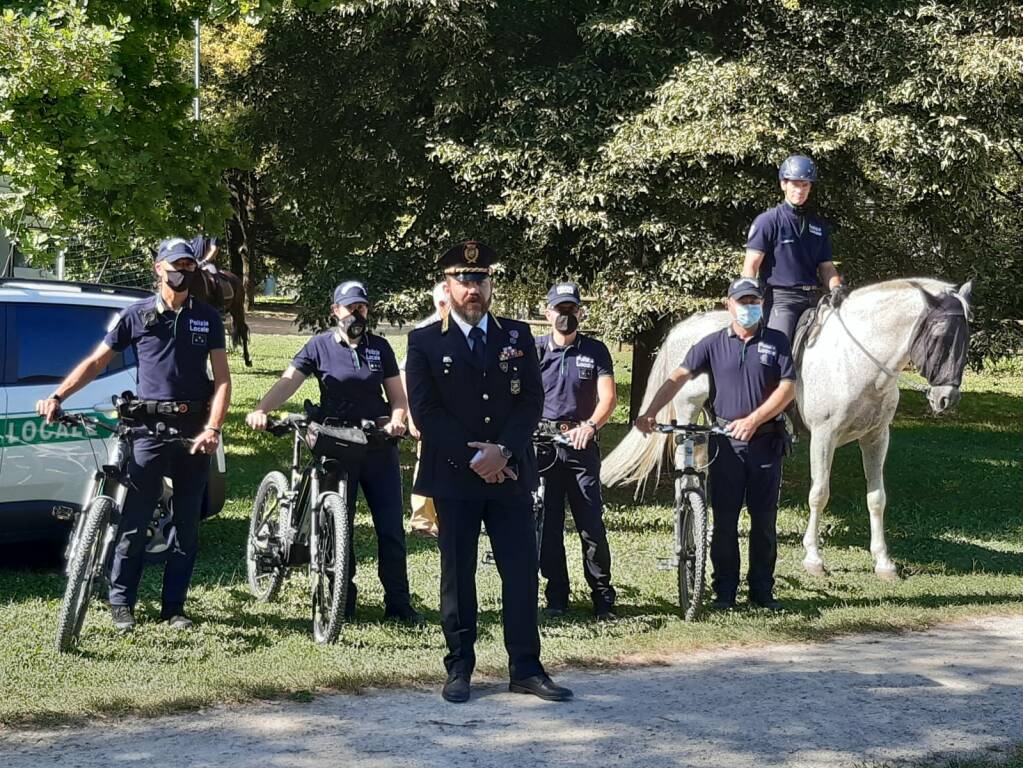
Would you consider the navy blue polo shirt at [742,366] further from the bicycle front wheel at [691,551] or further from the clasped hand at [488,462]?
the clasped hand at [488,462]

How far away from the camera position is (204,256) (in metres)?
10.7

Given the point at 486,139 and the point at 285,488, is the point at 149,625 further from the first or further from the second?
the point at 486,139

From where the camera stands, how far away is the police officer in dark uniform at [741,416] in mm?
8766

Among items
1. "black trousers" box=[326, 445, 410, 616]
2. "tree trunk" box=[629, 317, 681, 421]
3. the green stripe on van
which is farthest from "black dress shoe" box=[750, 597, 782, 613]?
"tree trunk" box=[629, 317, 681, 421]

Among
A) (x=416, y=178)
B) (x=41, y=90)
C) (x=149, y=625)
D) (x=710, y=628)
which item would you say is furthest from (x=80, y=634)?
(x=416, y=178)

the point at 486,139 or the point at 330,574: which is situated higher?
the point at 486,139

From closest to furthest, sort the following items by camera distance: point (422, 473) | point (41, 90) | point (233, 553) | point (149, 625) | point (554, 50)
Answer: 1. point (422, 473)
2. point (149, 625)
3. point (233, 553)
4. point (41, 90)
5. point (554, 50)

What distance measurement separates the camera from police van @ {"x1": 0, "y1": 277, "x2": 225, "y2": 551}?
9.14 meters

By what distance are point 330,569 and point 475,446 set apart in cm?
171

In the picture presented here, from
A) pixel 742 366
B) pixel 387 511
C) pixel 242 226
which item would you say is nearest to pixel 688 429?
pixel 742 366

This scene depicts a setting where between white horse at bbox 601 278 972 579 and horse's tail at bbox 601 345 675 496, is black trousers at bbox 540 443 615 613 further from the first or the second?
horse's tail at bbox 601 345 675 496

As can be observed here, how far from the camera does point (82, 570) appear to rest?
7402 millimetres

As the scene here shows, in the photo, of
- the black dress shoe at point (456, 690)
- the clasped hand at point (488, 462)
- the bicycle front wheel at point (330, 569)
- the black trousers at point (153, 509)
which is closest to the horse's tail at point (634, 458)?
the bicycle front wheel at point (330, 569)

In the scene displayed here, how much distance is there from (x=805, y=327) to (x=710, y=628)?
340cm
